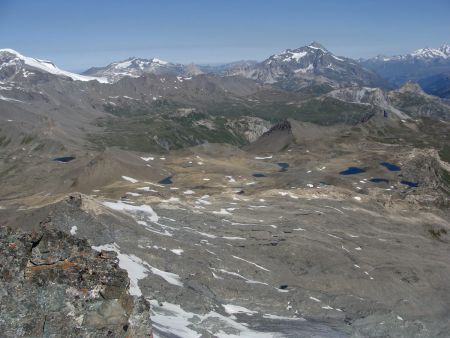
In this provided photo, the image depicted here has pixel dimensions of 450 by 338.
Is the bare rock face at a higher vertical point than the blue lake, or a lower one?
higher

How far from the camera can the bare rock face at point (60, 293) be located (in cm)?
2470

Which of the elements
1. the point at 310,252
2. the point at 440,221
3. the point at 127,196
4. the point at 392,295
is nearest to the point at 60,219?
the point at 310,252

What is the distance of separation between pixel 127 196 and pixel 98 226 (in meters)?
66.8

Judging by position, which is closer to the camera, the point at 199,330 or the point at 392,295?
the point at 199,330

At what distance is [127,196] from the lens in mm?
144250

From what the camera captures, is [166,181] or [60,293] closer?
[60,293]

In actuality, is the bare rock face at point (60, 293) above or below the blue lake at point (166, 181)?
above

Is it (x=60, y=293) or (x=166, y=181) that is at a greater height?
(x=60, y=293)

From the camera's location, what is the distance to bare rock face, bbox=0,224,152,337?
81.0 ft

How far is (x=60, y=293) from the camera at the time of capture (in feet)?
83.1

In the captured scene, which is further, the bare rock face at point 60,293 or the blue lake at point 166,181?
the blue lake at point 166,181

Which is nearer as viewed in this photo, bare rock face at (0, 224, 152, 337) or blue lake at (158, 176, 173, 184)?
bare rock face at (0, 224, 152, 337)

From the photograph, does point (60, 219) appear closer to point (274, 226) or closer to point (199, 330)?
point (199, 330)

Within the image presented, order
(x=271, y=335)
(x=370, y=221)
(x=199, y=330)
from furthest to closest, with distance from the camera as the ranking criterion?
(x=370, y=221) < (x=271, y=335) < (x=199, y=330)
